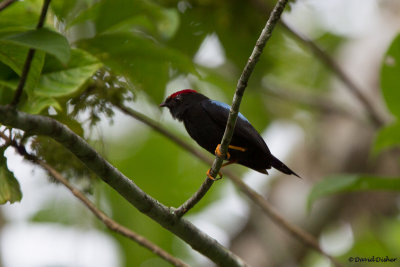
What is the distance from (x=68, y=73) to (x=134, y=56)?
717 mm

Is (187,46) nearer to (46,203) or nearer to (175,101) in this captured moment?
(175,101)

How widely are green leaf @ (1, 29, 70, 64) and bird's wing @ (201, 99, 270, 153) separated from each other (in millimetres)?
1774

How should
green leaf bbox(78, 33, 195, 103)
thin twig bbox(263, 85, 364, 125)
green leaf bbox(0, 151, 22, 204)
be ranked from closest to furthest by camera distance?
1. green leaf bbox(0, 151, 22, 204)
2. green leaf bbox(78, 33, 195, 103)
3. thin twig bbox(263, 85, 364, 125)

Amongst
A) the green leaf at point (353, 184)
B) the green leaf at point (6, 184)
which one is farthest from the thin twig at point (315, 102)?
the green leaf at point (6, 184)

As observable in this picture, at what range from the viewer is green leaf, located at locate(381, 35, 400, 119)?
13.4 feet

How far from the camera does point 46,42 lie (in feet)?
7.57

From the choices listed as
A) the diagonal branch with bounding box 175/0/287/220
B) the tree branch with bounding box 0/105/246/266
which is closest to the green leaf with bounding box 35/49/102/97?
the tree branch with bounding box 0/105/246/266

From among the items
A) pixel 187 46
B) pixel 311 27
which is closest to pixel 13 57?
pixel 187 46

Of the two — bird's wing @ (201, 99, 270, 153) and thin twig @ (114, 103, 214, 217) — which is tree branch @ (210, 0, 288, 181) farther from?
bird's wing @ (201, 99, 270, 153)

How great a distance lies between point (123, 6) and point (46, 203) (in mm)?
5056

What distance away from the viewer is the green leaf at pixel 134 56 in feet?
12.3

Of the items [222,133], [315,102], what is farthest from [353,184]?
[315,102]

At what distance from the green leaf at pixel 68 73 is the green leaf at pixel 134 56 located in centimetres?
50

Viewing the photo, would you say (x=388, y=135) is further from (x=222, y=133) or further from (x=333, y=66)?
(x=333, y=66)
